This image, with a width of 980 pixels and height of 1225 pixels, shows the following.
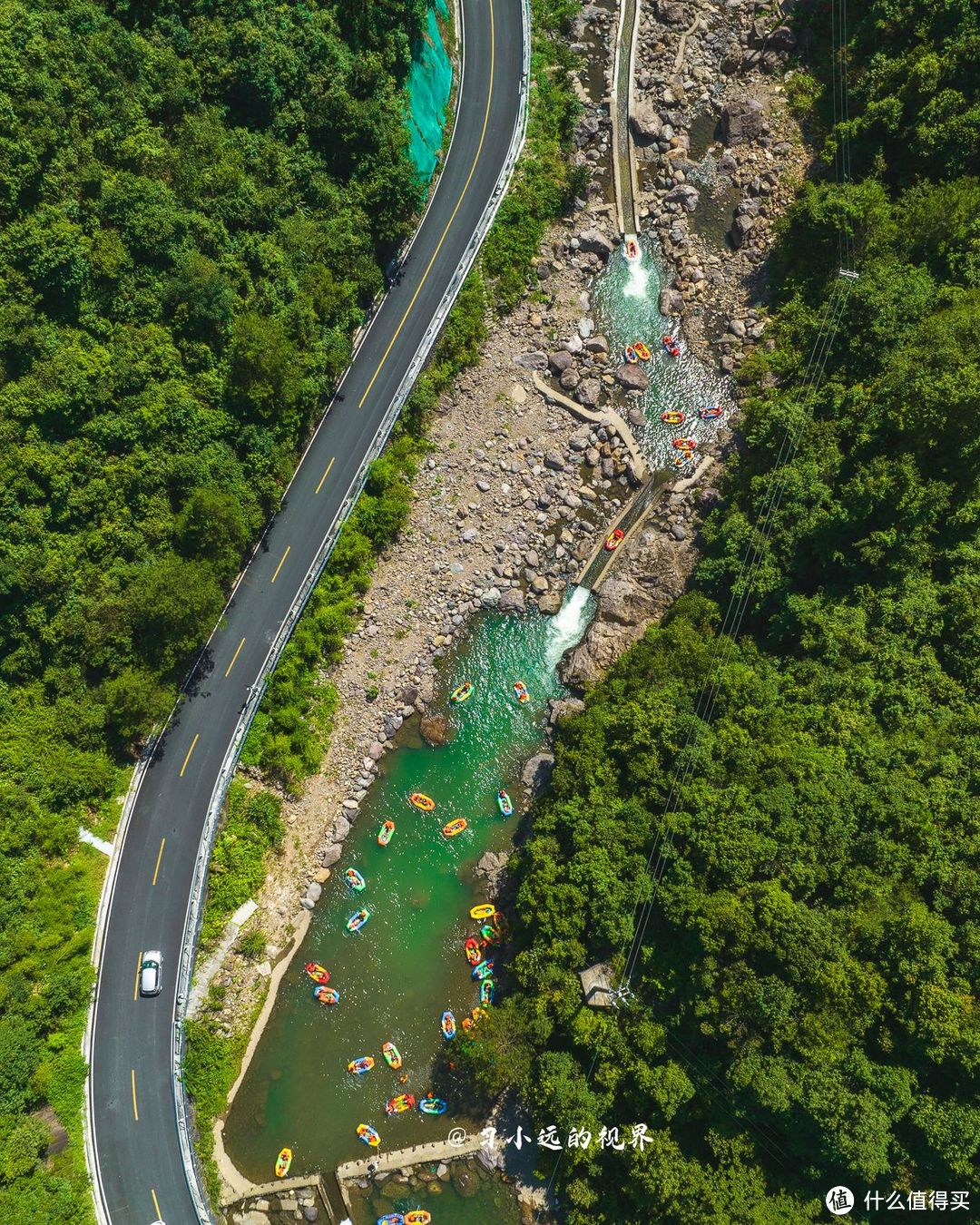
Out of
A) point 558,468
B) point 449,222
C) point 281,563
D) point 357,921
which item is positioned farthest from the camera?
point 558,468

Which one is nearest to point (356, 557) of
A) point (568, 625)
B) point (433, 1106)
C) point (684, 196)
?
point (568, 625)

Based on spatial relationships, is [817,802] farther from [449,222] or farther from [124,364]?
[124,364]

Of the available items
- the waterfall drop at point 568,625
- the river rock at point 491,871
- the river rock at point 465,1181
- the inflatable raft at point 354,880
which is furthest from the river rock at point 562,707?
the river rock at point 465,1181

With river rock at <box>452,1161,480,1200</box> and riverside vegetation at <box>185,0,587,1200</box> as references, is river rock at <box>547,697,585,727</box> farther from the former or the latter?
river rock at <box>452,1161,480,1200</box>

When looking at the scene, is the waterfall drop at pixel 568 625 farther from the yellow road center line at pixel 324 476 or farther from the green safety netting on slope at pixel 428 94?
the green safety netting on slope at pixel 428 94

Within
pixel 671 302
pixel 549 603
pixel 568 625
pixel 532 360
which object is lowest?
pixel 568 625

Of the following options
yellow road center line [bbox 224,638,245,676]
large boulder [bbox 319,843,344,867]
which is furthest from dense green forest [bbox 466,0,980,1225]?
yellow road center line [bbox 224,638,245,676]
